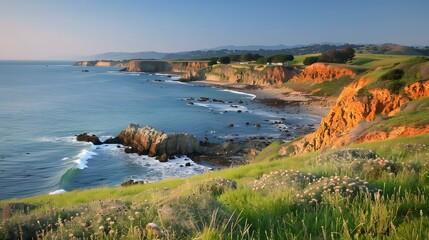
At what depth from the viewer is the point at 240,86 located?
389 feet

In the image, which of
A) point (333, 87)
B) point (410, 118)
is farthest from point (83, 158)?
point (333, 87)

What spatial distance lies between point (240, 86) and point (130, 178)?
90.2 m

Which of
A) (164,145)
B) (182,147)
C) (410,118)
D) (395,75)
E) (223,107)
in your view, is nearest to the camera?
(410,118)

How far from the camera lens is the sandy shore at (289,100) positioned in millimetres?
70188

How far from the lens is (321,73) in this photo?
307 feet

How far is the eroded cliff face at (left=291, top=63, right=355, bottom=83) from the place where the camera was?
8761 centimetres

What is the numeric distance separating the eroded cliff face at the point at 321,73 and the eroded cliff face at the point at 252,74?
17.6ft

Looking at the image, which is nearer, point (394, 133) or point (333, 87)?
point (394, 133)

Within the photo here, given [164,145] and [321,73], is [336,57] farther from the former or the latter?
[164,145]

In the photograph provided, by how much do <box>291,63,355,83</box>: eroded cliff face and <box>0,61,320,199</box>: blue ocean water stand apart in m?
21.4

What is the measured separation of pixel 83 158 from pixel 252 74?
89500 mm

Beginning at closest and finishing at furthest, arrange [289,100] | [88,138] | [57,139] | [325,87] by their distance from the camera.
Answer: [88,138] < [57,139] < [289,100] < [325,87]

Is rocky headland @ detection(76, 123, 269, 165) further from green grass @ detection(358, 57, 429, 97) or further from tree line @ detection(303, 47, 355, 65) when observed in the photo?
tree line @ detection(303, 47, 355, 65)

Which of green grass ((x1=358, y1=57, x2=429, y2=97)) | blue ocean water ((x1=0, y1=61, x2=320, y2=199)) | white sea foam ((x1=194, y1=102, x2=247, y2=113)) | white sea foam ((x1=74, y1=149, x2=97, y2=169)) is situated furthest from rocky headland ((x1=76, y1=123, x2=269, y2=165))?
white sea foam ((x1=194, y1=102, x2=247, y2=113))
